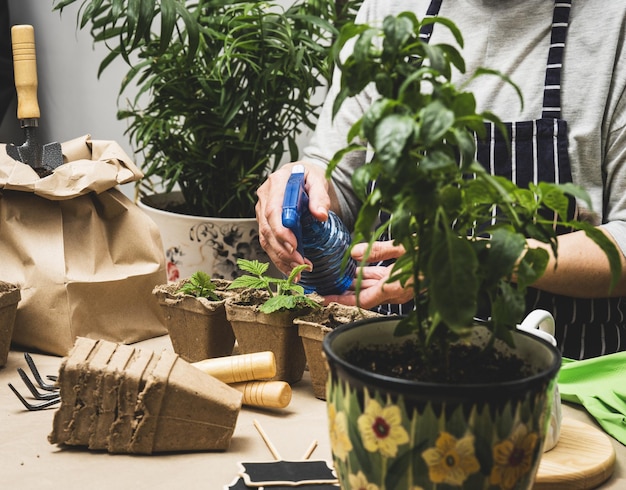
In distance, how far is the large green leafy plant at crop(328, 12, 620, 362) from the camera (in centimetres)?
50

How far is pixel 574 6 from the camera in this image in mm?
1367

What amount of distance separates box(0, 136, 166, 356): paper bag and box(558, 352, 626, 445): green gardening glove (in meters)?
0.65

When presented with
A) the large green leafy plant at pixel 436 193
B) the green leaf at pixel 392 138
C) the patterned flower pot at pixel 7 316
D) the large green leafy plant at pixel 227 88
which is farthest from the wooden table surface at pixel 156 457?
the large green leafy plant at pixel 227 88

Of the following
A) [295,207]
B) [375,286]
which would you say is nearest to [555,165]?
[375,286]

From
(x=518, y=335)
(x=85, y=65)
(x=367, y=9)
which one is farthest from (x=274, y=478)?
(x=85, y=65)

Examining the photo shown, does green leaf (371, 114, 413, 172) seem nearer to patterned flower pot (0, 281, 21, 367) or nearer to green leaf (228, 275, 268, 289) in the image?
green leaf (228, 275, 268, 289)

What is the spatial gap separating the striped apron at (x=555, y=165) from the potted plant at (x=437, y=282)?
0.78 m

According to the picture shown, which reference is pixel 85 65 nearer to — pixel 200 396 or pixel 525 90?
pixel 525 90

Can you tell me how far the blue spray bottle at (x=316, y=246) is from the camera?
3.79 feet

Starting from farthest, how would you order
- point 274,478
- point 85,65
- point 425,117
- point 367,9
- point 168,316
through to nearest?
point 85,65
point 367,9
point 168,316
point 274,478
point 425,117

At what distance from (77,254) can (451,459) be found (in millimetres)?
835

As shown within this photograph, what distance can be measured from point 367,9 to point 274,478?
112 cm

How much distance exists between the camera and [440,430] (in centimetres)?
53

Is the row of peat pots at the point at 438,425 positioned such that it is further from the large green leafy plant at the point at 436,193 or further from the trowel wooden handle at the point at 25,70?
the trowel wooden handle at the point at 25,70
